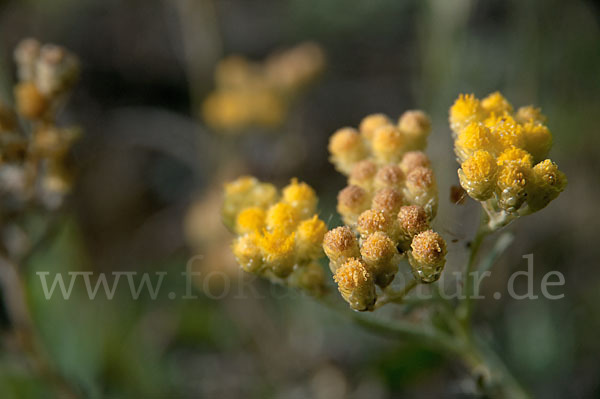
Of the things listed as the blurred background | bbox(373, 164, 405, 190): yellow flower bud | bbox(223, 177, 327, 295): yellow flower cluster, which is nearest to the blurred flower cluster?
the blurred background

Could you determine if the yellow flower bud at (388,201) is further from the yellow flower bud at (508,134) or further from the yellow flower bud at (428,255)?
the yellow flower bud at (508,134)

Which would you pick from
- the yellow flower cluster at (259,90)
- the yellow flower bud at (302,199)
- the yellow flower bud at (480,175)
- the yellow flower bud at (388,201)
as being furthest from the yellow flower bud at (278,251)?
the yellow flower cluster at (259,90)

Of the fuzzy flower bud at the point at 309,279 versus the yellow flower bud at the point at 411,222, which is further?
the fuzzy flower bud at the point at 309,279

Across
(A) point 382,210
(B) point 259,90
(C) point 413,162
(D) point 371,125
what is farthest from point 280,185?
(A) point 382,210

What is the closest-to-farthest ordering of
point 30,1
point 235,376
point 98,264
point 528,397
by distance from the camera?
point 528,397 < point 235,376 < point 98,264 < point 30,1

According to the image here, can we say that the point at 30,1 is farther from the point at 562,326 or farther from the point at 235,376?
the point at 562,326

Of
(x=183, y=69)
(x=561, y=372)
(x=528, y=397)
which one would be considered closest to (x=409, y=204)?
(x=528, y=397)
